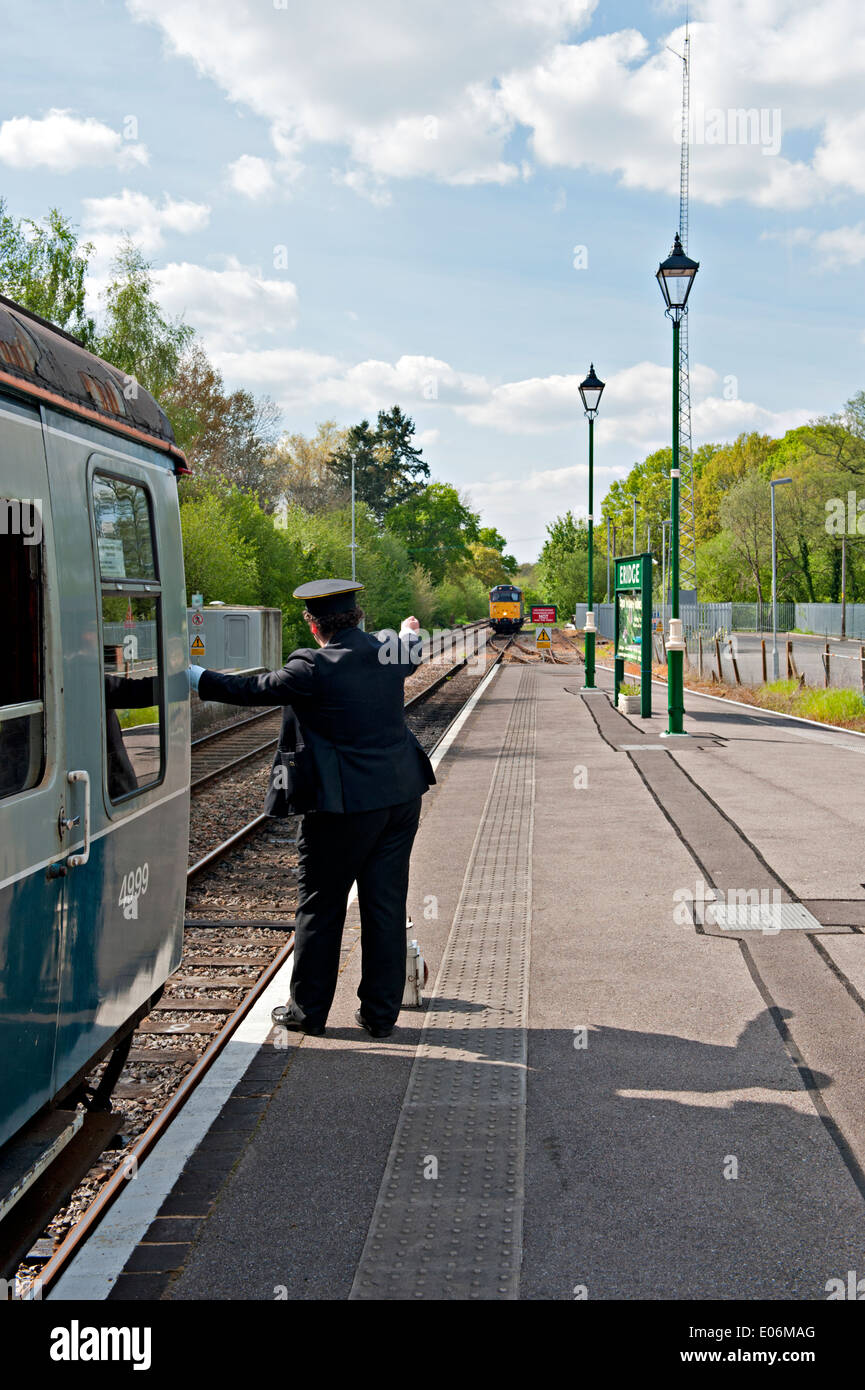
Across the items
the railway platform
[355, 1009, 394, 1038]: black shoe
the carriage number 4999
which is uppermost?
the carriage number 4999

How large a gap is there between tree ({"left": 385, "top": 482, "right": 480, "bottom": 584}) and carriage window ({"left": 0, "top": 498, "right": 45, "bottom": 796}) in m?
83.8

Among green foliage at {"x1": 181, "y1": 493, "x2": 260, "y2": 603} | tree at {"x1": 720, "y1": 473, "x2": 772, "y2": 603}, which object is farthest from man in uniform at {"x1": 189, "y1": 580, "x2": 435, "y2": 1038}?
tree at {"x1": 720, "y1": 473, "x2": 772, "y2": 603}

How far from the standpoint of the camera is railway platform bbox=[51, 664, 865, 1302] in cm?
344

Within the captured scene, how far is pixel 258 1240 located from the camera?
3.59 m

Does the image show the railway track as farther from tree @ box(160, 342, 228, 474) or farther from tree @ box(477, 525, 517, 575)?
tree @ box(477, 525, 517, 575)

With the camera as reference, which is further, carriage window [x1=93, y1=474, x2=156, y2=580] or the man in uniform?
the man in uniform

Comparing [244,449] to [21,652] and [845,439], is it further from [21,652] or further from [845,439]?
[21,652]

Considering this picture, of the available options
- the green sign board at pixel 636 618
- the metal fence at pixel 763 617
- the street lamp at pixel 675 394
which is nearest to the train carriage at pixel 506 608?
the metal fence at pixel 763 617

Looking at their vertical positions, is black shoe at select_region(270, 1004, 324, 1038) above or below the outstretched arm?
below

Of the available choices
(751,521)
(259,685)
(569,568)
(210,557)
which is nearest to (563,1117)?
(259,685)

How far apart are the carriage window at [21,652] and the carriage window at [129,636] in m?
0.58

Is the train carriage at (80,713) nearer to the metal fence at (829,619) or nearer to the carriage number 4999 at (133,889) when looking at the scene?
the carriage number 4999 at (133,889)

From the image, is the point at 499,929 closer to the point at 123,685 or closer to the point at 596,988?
the point at 596,988
